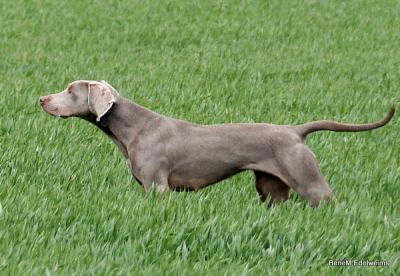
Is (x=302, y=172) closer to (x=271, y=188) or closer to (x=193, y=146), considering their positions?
(x=271, y=188)

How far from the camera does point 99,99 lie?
245 inches

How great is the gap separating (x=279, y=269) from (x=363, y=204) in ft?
5.34

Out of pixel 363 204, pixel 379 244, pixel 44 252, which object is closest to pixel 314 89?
pixel 363 204

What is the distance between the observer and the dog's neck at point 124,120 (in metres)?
6.30

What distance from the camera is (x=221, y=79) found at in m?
12.1

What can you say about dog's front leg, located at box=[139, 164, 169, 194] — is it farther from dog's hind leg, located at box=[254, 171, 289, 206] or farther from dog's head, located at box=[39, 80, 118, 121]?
dog's hind leg, located at box=[254, 171, 289, 206]

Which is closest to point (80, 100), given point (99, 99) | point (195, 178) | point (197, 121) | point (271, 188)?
point (99, 99)

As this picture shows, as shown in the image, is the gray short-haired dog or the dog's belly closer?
the gray short-haired dog

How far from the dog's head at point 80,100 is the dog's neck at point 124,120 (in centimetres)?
9

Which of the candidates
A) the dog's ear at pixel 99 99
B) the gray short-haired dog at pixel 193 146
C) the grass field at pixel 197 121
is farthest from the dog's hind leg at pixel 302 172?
the dog's ear at pixel 99 99

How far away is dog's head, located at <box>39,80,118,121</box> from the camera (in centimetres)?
624

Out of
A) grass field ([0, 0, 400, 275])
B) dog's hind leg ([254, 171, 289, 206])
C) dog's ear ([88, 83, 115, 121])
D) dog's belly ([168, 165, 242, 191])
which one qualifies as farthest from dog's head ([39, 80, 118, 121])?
dog's hind leg ([254, 171, 289, 206])

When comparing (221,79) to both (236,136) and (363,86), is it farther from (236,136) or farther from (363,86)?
(236,136)

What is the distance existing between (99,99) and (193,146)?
730 mm
